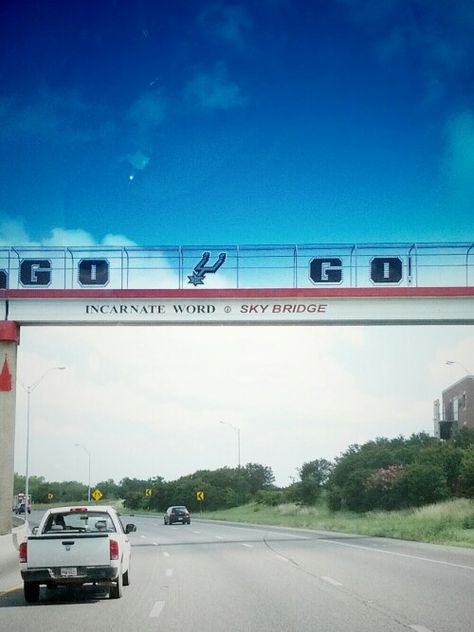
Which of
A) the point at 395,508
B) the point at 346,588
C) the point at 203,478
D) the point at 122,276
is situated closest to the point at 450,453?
the point at 395,508

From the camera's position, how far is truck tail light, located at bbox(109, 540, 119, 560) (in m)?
15.9

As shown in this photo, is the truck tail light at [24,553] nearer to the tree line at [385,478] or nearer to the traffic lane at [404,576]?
the traffic lane at [404,576]

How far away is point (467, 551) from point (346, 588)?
513 inches

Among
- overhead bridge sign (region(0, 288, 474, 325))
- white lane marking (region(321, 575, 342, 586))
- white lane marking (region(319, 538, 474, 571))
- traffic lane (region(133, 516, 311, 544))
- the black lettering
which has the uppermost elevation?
the black lettering

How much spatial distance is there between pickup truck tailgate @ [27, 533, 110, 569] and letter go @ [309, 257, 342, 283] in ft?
65.1

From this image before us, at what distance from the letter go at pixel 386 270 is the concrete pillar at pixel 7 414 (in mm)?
13130

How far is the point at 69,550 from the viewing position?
15.7m

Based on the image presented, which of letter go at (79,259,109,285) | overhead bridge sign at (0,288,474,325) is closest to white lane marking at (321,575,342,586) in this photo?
overhead bridge sign at (0,288,474,325)

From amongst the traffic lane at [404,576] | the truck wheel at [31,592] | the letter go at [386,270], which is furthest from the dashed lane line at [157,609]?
the letter go at [386,270]

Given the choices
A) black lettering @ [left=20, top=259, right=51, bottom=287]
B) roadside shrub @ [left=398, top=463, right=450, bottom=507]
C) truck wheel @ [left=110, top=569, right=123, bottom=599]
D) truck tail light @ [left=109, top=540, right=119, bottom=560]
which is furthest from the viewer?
roadside shrub @ [left=398, top=463, right=450, bottom=507]

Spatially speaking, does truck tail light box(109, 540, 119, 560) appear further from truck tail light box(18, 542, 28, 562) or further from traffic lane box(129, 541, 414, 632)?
truck tail light box(18, 542, 28, 562)

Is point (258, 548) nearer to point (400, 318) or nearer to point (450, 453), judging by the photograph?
point (400, 318)

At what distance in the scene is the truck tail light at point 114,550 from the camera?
15.9 m

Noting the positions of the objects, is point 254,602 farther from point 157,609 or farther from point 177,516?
point 177,516
